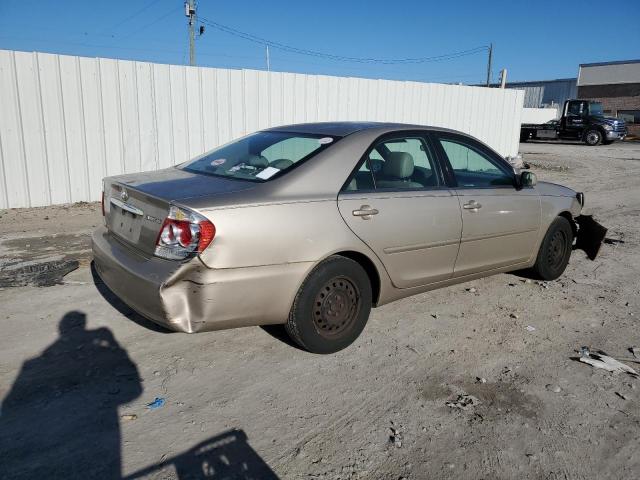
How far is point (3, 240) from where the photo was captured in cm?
622

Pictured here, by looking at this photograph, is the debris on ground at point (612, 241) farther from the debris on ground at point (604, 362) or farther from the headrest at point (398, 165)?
the headrest at point (398, 165)

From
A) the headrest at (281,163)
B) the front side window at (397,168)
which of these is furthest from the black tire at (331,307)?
the headrest at (281,163)

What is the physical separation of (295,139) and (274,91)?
6964mm

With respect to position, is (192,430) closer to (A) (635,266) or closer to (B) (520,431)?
(B) (520,431)

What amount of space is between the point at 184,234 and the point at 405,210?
1.64m

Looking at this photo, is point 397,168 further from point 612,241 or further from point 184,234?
point 612,241

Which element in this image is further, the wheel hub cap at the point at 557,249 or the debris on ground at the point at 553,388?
the wheel hub cap at the point at 557,249

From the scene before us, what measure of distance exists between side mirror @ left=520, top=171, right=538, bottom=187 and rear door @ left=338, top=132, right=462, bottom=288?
0.98 m

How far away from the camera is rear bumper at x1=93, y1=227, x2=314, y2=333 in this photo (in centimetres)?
289

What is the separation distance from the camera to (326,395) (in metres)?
3.06

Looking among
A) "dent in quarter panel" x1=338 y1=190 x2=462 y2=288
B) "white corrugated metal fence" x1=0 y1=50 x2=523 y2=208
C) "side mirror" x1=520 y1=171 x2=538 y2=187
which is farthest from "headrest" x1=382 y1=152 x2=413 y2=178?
"white corrugated metal fence" x1=0 y1=50 x2=523 y2=208

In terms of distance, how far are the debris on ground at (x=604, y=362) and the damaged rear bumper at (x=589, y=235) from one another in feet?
8.33

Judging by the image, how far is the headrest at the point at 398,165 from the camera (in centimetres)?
387

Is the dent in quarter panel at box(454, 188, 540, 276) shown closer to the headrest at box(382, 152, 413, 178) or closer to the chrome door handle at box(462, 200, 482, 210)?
the chrome door handle at box(462, 200, 482, 210)
